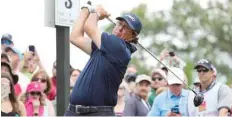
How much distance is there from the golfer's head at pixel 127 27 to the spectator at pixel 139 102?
12.7 ft

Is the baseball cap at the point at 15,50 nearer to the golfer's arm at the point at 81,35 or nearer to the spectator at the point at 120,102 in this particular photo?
the spectator at the point at 120,102

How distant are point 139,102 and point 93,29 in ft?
14.1

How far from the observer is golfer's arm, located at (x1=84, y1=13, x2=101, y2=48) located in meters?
7.39

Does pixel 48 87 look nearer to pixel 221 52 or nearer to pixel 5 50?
pixel 5 50

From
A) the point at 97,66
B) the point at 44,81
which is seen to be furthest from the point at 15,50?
the point at 97,66

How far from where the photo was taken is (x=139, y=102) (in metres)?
11.6

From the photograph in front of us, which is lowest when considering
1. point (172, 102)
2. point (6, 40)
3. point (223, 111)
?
point (223, 111)

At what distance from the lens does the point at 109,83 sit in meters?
7.45

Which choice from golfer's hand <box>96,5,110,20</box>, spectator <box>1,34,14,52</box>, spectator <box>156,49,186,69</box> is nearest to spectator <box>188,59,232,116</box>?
golfer's hand <box>96,5,110,20</box>

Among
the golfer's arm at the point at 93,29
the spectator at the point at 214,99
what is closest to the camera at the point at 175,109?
the spectator at the point at 214,99

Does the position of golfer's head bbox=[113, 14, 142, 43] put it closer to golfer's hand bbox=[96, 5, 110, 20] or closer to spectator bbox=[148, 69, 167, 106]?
golfer's hand bbox=[96, 5, 110, 20]

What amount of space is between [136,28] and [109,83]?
64 cm

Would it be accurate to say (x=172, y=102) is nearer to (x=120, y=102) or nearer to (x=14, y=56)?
(x=120, y=102)

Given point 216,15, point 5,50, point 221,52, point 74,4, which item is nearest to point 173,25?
point 216,15
